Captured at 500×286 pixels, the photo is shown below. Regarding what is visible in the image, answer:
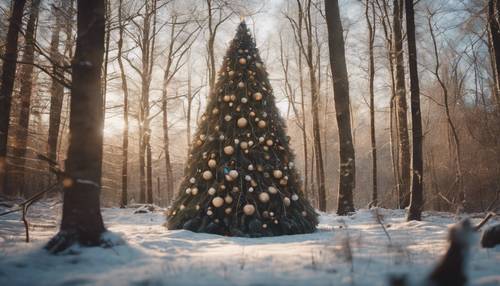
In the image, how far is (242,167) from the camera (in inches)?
Answer: 188

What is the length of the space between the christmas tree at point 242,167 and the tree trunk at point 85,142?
1893 mm

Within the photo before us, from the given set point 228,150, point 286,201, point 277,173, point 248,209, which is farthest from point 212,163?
point 286,201

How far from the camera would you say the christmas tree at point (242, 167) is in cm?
452

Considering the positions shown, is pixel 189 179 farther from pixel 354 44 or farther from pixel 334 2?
pixel 354 44

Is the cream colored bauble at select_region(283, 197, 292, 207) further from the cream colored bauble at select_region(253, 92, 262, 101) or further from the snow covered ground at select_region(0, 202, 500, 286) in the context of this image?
the cream colored bauble at select_region(253, 92, 262, 101)

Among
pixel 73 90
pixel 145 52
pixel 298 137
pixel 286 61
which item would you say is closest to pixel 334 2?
pixel 73 90

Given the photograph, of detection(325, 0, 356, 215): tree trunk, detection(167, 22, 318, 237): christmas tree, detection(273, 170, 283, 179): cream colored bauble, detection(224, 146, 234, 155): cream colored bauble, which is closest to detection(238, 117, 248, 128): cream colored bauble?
detection(167, 22, 318, 237): christmas tree

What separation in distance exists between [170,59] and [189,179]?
12.1m

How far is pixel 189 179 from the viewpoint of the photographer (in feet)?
16.4

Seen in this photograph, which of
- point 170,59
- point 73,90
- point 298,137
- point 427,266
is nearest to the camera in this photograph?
point 427,266

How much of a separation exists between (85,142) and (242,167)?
2.45m

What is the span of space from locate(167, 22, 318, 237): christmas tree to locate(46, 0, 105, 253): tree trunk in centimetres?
189

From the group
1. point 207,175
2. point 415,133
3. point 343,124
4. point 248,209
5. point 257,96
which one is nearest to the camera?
point 248,209

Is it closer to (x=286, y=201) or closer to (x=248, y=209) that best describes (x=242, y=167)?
(x=248, y=209)
